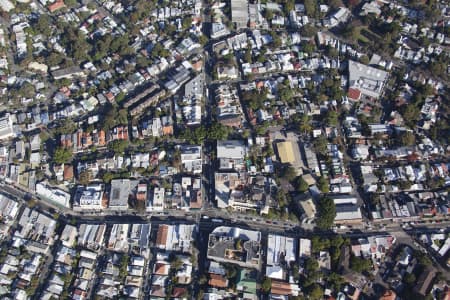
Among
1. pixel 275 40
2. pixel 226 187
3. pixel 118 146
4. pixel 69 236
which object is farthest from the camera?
pixel 275 40

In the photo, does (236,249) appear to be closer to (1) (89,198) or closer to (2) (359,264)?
(2) (359,264)

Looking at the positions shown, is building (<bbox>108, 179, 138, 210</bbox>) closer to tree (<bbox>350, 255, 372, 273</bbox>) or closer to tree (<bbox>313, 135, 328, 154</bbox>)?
tree (<bbox>313, 135, 328, 154</bbox>)

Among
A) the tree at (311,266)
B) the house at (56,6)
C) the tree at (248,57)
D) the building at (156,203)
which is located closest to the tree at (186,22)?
the tree at (248,57)

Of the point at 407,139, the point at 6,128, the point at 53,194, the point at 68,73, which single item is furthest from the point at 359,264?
the point at 6,128

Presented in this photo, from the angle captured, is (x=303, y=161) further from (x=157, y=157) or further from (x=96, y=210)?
(x=96, y=210)

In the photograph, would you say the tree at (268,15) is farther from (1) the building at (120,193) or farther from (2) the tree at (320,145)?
(1) the building at (120,193)

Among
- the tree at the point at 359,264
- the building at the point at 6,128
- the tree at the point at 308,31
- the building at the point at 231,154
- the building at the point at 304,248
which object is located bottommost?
the tree at the point at 359,264

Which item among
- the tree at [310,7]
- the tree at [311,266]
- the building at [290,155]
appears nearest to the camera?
the tree at [311,266]
